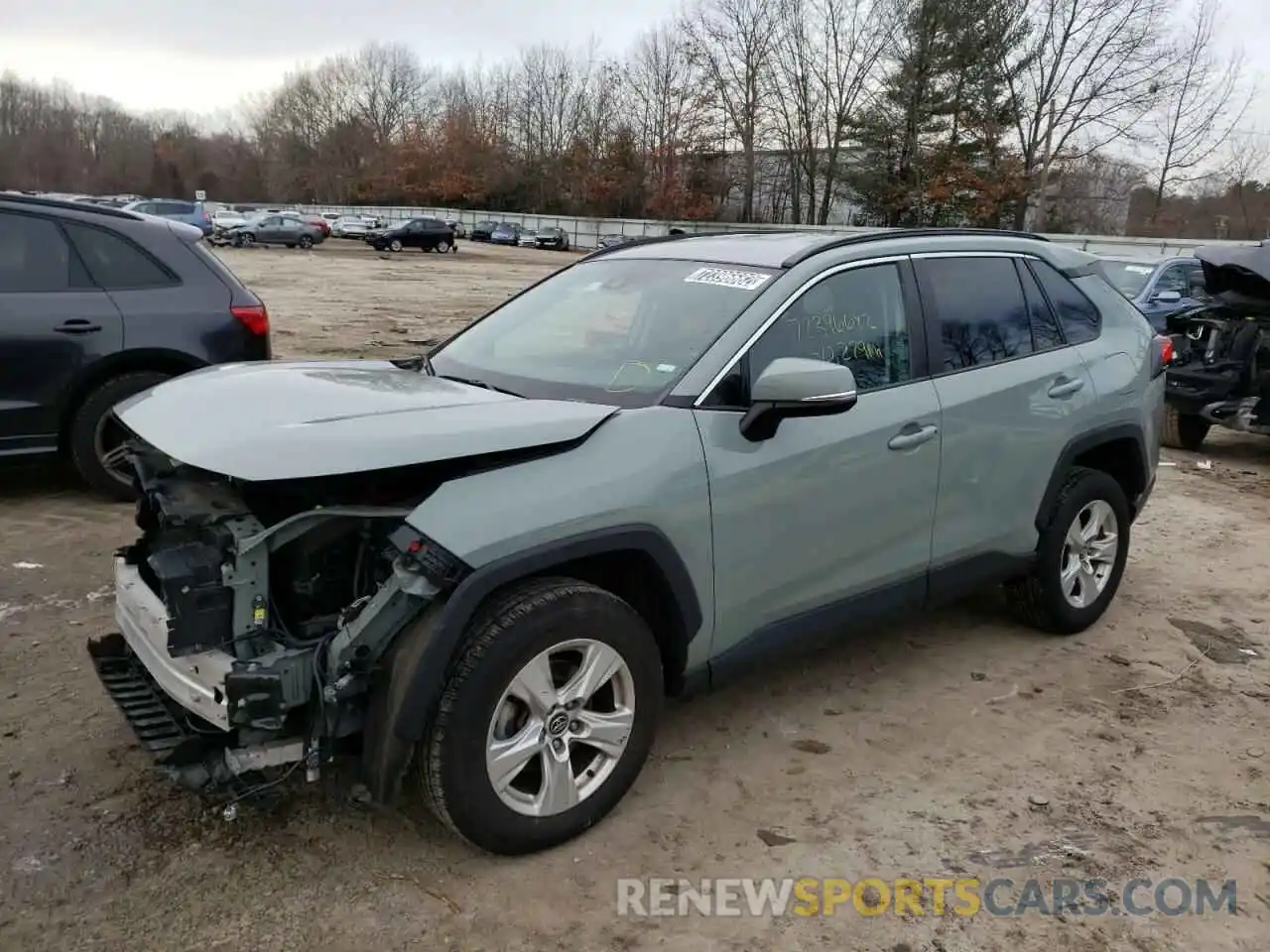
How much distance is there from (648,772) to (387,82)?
113 metres

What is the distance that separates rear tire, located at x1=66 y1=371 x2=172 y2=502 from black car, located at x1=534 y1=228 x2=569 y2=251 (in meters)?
53.0

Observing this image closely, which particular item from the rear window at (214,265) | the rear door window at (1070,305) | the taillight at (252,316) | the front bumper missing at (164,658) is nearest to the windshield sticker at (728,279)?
the rear door window at (1070,305)

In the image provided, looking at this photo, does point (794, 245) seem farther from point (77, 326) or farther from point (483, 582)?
point (77, 326)

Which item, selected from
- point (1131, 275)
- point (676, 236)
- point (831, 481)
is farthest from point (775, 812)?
point (1131, 275)

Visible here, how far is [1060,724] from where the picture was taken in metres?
3.74

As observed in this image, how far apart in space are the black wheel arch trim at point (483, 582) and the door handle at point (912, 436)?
3.42 feet

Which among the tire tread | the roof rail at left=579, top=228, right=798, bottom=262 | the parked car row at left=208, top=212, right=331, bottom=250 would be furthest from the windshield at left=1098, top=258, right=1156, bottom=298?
the parked car row at left=208, top=212, right=331, bottom=250

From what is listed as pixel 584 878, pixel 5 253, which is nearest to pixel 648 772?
pixel 584 878

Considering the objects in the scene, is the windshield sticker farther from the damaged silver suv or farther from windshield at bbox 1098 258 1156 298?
windshield at bbox 1098 258 1156 298

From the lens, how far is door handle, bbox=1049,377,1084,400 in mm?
4133

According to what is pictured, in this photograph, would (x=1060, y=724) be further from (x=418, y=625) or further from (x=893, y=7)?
(x=893, y=7)

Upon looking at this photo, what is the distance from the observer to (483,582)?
252 cm

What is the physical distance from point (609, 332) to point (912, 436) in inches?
45.3

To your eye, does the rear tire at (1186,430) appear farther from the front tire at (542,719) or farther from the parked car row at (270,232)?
the parked car row at (270,232)
